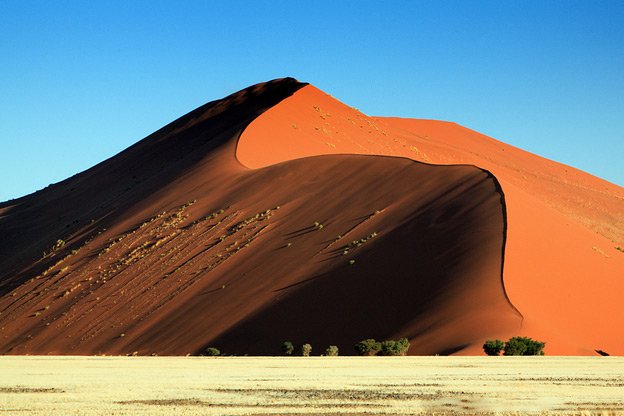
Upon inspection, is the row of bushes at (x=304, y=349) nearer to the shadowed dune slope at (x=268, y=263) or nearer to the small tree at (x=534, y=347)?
the shadowed dune slope at (x=268, y=263)

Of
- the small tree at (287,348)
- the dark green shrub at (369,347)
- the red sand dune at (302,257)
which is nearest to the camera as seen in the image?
the dark green shrub at (369,347)

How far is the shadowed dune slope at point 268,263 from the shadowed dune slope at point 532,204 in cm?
116

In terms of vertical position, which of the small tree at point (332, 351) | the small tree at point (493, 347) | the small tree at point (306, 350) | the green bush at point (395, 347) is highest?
the small tree at point (306, 350)

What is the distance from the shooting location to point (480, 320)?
122 ft

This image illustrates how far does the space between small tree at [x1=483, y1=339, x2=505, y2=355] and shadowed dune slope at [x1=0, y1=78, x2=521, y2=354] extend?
1.26 meters

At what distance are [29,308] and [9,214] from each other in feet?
113

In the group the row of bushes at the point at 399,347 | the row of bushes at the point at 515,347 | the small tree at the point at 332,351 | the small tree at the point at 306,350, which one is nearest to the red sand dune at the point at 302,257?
the row of bushes at the point at 399,347

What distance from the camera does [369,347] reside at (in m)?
36.8

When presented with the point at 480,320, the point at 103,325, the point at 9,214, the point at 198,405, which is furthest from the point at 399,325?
the point at 9,214

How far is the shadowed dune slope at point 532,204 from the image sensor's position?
128 feet

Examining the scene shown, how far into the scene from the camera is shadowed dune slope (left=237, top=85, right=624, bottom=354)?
39.1 metres

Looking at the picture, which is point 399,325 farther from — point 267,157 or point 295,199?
point 267,157

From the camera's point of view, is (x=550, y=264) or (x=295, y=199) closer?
(x=550, y=264)

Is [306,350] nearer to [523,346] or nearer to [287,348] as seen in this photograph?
[287,348]
